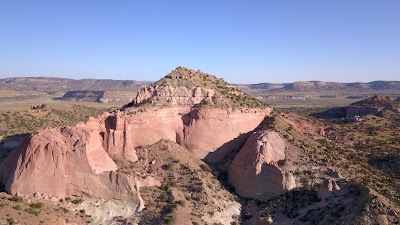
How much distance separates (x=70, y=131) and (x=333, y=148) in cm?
2584

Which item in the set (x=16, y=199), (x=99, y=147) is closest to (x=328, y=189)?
(x=99, y=147)

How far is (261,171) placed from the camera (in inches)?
1224

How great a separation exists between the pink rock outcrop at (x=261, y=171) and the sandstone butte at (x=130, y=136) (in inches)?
18.6

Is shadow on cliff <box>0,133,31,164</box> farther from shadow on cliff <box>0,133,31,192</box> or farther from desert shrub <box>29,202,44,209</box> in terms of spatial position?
desert shrub <box>29,202,44,209</box>

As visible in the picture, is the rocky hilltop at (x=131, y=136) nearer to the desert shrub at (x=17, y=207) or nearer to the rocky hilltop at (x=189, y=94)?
the rocky hilltop at (x=189, y=94)

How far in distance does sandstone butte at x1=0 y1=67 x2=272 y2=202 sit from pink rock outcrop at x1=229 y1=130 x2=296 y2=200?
1.55 feet

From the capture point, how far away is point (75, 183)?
26562 mm

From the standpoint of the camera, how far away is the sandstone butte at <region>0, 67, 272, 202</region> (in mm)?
26266

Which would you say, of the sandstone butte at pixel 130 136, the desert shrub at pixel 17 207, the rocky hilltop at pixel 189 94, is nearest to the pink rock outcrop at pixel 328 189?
the sandstone butte at pixel 130 136

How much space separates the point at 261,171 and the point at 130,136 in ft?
38.0

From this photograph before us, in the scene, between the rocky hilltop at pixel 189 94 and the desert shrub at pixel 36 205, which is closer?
the desert shrub at pixel 36 205

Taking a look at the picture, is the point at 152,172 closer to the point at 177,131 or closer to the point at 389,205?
the point at 177,131

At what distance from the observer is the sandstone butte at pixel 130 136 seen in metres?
26.3

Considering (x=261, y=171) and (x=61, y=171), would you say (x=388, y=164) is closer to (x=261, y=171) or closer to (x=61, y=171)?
(x=261, y=171)
